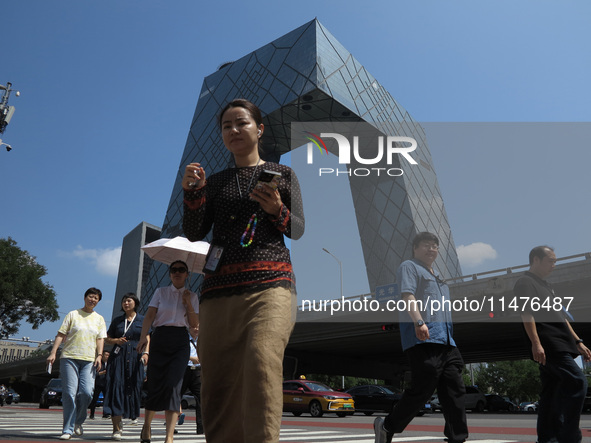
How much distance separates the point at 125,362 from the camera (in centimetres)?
711

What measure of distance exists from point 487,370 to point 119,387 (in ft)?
269

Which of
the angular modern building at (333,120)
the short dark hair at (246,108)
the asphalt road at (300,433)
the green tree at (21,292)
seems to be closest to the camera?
the short dark hair at (246,108)

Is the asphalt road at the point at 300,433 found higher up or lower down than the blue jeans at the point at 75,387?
lower down

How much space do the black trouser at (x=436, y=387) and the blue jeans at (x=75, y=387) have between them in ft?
12.7

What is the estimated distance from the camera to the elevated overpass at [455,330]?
25.2 metres

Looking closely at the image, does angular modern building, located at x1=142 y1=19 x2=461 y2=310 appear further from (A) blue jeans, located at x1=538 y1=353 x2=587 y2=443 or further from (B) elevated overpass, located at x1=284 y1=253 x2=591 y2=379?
(A) blue jeans, located at x1=538 y1=353 x2=587 y2=443

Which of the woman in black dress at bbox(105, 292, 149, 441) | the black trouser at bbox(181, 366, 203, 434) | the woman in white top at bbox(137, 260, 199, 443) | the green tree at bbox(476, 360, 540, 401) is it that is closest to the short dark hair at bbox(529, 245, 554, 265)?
the woman in white top at bbox(137, 260, 199, 443)

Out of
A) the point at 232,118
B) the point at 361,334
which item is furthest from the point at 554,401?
the point at 361,334

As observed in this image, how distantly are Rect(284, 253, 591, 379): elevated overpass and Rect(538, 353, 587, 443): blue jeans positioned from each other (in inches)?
438

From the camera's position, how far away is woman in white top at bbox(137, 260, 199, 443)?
516cm

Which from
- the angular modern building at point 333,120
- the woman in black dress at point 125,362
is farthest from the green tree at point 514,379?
the woman in black dress at point 125,362

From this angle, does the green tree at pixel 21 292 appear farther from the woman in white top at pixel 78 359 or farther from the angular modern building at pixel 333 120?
the woman in white top at pixel 78 359

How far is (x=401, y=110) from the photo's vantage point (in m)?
61.6

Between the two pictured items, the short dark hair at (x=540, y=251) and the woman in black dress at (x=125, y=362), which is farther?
the woman in black dress at (x=125, y=362)
